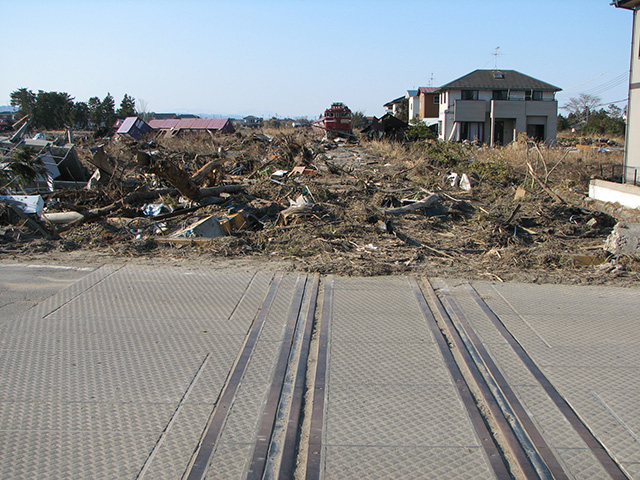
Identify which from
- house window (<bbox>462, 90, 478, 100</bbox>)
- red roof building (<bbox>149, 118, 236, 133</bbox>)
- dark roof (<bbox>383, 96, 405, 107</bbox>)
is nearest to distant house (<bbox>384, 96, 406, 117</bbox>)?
dark roof (<bbox>383, 96, 405, 107</bbox>)

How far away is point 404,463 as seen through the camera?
3529 millimetres

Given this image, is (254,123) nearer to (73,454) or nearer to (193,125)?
(193,125)

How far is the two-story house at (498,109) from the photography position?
53.5 meters

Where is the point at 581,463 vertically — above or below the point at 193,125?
below

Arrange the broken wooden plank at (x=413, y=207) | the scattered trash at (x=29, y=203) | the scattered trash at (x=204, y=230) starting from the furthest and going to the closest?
the broken wooden plank at (x=413, y=207)
the scattered trash at (x=29, y=203)
the scattered trash at (x=204, y=230)

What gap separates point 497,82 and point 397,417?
191 ft

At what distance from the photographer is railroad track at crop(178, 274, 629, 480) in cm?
350

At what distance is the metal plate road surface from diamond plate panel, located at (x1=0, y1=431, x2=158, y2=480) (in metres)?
0.01

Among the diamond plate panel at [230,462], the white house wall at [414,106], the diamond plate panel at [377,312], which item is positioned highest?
the white house wall at [414,106]

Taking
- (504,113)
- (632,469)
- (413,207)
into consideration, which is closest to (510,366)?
(632,469)

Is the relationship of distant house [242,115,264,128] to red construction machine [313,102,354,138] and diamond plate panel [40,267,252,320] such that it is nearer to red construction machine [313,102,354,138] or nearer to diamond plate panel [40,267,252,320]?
red construction machine [313,102,354,138]

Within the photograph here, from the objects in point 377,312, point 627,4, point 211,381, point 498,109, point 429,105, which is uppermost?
point 429,105

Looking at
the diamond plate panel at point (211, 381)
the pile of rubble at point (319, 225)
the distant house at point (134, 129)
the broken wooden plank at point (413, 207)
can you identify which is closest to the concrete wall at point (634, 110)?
the pile of rubble at point (319, 225)

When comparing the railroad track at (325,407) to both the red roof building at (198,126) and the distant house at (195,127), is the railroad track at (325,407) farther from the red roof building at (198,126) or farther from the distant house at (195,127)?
the red roof building at (198,126)
